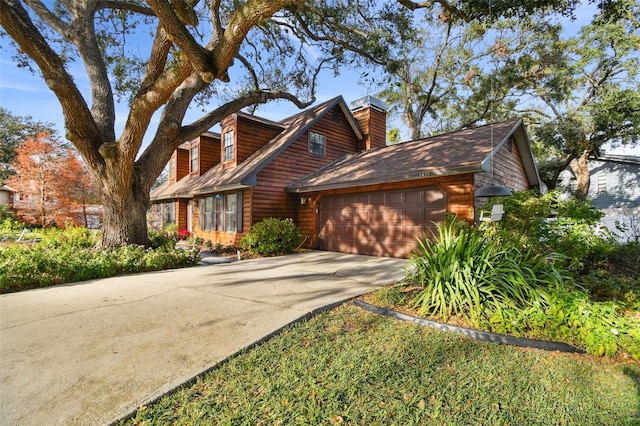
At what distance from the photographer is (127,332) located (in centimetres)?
319

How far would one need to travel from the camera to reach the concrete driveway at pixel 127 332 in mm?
2141

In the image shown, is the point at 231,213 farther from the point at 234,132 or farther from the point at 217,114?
the point at 217,114

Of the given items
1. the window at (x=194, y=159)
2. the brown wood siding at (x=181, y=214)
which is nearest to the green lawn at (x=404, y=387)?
the window at (x=194, y=159)

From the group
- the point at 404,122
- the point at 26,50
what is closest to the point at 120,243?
the point at 26,50

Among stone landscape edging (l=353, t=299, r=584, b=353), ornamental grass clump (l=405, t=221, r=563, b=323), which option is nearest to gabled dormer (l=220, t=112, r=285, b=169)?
ornamental grass clump (l=405, t=221, r=563, b=323)

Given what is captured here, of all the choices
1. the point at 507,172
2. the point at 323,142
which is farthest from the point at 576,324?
the point at 323,142

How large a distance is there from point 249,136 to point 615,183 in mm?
20906

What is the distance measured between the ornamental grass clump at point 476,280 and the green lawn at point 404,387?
55 cm

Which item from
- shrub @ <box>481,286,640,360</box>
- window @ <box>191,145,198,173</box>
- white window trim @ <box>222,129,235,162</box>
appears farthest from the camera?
window @ <box>191,145,198,173</box>

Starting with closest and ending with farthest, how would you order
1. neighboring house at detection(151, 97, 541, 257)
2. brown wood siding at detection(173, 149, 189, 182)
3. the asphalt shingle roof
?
1. the asphalt shingle roof
2. neighboring house at detection(151, 97, 541, 257)
3. brown wood siding at detection(173, 149, 189, 182)

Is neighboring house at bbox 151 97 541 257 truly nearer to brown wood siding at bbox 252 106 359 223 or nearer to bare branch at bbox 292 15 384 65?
brown wood siding at bbox 252 106 359 223

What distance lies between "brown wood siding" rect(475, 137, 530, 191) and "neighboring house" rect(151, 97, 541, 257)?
0.11ft

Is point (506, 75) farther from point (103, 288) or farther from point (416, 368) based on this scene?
point (103, 288)

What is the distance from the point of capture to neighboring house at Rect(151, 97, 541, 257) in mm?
8211
